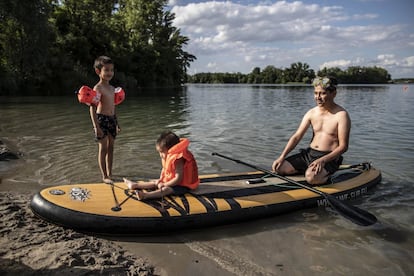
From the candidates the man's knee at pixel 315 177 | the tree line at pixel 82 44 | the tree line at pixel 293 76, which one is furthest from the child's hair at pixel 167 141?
the tree line at pixel 293 76

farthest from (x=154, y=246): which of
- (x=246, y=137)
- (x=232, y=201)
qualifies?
(x=246, y=137)

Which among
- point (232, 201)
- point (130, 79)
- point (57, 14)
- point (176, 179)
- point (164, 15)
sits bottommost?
point (232, 201)

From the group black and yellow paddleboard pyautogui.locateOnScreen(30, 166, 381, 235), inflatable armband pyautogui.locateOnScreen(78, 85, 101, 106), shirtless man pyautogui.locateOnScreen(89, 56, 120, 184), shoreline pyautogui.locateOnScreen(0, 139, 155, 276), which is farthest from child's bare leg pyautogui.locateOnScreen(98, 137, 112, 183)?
shoreline pyautogui.locateOnScreen(0, 139, 155, 276)

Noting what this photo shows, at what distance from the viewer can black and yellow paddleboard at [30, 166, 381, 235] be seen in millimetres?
3461

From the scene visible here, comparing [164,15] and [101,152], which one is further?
[164,15]

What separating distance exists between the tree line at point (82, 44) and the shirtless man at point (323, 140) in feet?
73.2

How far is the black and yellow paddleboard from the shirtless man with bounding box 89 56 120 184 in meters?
1.03

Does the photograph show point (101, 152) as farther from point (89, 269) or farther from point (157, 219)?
point (89, 269)

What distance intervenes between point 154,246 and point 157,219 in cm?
28

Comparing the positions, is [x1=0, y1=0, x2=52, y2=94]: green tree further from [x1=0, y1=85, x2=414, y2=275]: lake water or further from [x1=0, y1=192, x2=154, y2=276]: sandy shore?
[x1=0, y1=192, x2=154, y2=276]: sandy shore

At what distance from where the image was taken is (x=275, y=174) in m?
4.77

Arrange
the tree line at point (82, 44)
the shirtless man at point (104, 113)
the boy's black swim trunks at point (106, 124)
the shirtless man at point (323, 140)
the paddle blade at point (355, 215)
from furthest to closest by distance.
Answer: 1. the tree line at point (82, 44)
2. the boy's black swim trunks at point (106, 124)
3. the shirtless man at point (104, 113)
4. the shirtless man at point (323, 140)
5. the paddle blade at point (355, 215)

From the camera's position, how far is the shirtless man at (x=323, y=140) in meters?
4.61

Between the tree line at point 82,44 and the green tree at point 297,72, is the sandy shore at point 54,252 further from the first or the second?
the green tree at point 297,72
